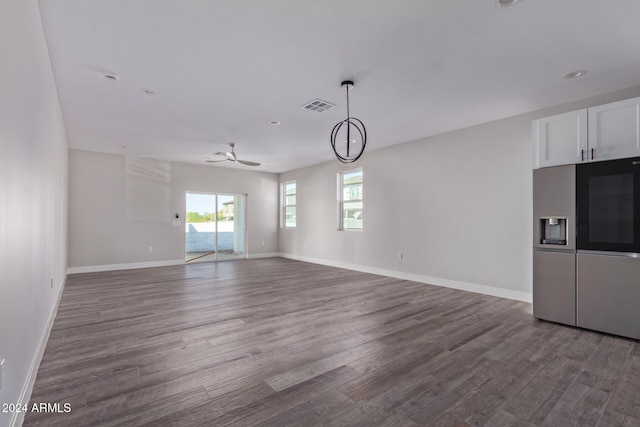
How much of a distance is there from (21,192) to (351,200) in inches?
244

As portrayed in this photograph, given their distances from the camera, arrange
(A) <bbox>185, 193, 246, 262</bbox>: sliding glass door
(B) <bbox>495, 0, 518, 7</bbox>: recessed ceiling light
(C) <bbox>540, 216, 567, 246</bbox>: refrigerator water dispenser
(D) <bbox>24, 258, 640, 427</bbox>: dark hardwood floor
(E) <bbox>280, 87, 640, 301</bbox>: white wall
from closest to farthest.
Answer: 1. (D) <bbox>24, 258, 640, 427</bbox>: dark hardwood floor
2. (B) <bbox>495, 0, 518, 7</bbox>: recessed ceiling light
3. (C) <bbox>540, 216, 567, 246</bbox>: refrigerator water dispenser
4. (E) <bbox>280, 87, 640, 301</bbox>: white wall
5. (A) <bbox>185, 193, 246, 262</bbox>: sliding glass door

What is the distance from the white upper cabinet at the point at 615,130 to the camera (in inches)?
121

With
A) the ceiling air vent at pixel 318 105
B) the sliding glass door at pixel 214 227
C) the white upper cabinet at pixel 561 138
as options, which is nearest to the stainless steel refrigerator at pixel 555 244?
the white upper cabinet at pixel 561 138

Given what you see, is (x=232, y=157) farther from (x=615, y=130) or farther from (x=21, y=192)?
(x=615, y=130)

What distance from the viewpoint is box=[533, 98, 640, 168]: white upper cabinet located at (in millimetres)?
3107

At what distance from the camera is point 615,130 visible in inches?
126

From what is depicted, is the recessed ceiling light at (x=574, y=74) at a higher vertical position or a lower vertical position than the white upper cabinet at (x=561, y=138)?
higher

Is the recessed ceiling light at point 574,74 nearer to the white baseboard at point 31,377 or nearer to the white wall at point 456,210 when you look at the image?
the white wall at point 456,210

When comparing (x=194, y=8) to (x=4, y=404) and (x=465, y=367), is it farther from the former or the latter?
(x=465, y=367)

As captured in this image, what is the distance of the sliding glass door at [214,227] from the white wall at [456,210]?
3481 millimetres

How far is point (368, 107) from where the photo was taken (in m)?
4.18

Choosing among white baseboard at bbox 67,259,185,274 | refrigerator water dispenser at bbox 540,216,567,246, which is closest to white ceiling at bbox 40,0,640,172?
refrigerator water dispenser at bbox 540,216,567,246

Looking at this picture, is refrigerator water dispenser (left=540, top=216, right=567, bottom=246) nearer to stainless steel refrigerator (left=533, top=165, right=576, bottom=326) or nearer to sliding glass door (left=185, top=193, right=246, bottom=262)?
stainless steel refrigerator (left=533, top=165, right=576, bottom=326)

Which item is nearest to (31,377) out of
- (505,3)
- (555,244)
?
(505,3)
